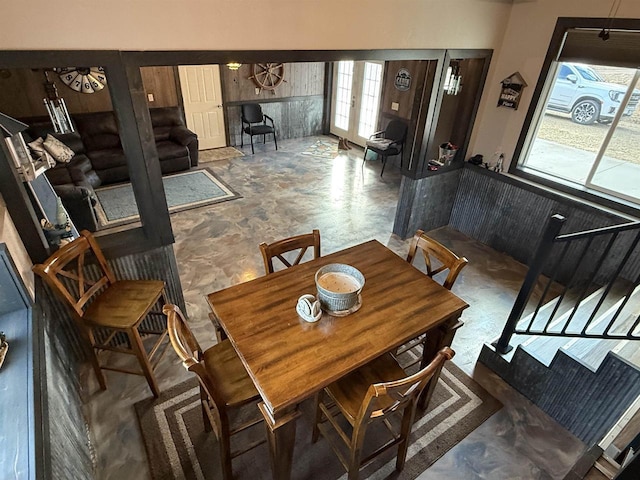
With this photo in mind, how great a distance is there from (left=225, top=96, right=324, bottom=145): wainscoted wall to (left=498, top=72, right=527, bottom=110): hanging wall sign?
476 centimetres

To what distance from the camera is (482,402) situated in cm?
248

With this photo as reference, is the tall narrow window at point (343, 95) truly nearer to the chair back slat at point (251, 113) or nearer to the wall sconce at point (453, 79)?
the chair back slat at point (251, 113)

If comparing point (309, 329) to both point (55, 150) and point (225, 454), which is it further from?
point (55, 150)

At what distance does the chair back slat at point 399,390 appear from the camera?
1.49m

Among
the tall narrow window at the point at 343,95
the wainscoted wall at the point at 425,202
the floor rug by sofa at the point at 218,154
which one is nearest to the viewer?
the wainscoted wall at the point at 425,202

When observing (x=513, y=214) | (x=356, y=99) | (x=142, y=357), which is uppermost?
(x=356, y=99)

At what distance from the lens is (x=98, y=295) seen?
249 cm

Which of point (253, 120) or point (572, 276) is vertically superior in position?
point (572, 276)

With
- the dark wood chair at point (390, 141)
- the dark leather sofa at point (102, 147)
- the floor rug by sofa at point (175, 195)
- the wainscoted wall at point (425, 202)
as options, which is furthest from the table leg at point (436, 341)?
the dark wood chair at point (390, 141)

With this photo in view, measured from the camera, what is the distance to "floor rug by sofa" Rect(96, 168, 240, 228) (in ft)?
15.1

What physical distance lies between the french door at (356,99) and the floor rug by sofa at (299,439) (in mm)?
5506

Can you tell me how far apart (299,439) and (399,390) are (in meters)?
0.96

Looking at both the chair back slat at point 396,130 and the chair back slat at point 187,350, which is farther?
the chair back slat at point 396,130

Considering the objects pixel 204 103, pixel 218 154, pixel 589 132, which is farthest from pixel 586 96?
pixel 204 103
